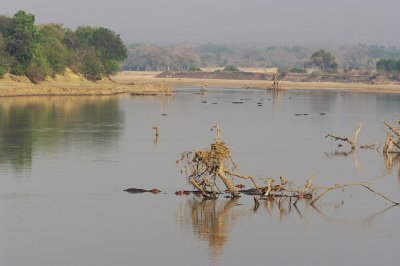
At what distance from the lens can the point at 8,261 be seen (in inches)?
1582

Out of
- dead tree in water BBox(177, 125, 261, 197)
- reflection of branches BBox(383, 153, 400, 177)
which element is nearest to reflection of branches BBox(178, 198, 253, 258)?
dead tree in water BBox(177, 125, 261, 197)

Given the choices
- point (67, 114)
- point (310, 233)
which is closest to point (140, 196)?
point (310, 233)

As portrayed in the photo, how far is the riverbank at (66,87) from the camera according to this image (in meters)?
160

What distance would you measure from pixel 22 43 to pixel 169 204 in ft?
373

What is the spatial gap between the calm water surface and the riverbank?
5431 cm

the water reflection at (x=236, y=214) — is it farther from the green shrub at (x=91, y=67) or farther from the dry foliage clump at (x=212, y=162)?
the green shrub at (x=91, y=67)

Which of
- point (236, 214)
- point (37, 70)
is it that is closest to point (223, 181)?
point (236, 214)

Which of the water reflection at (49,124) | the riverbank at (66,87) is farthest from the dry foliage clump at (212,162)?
the riverbank at (66,87)

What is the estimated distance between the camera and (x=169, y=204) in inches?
2111

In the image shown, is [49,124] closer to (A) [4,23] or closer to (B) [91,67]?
(A) [4,23]

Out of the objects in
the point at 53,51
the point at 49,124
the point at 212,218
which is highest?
the point at 53,51

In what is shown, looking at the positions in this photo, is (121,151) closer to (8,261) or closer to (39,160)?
(39,160)

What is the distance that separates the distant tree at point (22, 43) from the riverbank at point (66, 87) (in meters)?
2.26

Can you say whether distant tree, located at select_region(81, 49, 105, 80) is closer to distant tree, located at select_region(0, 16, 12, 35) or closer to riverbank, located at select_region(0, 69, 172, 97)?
riverbank, located at select_region(0, 69, 172, 97)
